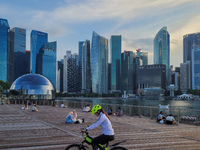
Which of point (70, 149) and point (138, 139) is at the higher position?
point (70, 149)

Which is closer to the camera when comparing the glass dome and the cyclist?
the cyclist

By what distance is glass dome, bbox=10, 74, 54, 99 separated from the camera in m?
70.6

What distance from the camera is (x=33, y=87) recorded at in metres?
71.4

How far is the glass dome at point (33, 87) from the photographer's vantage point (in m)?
70.6

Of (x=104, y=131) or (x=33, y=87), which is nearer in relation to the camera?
(x=104, y=131)

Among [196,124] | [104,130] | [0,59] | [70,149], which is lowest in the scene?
[196,124]

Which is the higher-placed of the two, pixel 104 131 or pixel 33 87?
pixel 33 87

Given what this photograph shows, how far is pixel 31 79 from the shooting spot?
72312mm

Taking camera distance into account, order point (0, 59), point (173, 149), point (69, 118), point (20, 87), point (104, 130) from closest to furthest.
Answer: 1. point (104, 130)
2. point (173, 149)
3. point (69, 118)
4. point (20, 87)
5. point (0, 59)

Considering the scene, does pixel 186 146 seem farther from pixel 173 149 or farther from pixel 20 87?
pixel 20 87

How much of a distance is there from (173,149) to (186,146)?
1109 millimetres

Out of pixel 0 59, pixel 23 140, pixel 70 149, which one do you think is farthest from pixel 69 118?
pixel 0 59

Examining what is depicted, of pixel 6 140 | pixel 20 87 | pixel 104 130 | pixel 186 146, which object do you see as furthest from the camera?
pixel 20 87

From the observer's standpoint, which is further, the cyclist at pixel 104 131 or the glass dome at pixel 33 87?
the glass dome at pixel 33 87
